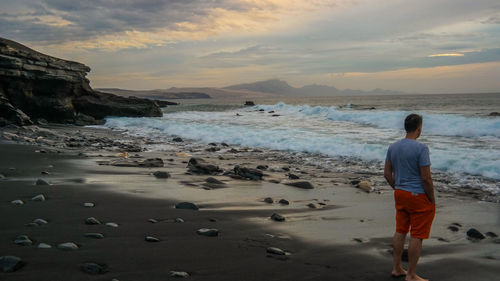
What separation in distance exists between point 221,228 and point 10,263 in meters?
2.33

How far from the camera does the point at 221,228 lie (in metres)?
4.85

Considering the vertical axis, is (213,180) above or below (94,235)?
below

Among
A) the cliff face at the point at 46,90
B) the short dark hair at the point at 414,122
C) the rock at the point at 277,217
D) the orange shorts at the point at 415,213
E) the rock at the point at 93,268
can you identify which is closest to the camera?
the rock at the point at 93,268

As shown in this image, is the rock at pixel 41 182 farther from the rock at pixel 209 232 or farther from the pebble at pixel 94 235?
the rock at pixel 209 232

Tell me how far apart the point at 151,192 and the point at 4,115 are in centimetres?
1542

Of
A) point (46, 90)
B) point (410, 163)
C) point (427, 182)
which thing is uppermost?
point (46, 90)

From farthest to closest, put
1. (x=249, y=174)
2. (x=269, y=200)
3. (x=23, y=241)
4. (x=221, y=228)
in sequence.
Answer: (x=249, y=174)
(x=269, y=200)
(x=221, y=228)
(x=23, y=241)

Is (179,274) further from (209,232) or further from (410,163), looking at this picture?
(410,163)

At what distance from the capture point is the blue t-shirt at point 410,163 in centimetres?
373

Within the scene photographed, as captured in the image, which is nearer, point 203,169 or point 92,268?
point 92,268

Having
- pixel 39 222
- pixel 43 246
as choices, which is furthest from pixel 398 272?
pixel 39 222

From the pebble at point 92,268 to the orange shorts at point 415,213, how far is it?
9.02 ft

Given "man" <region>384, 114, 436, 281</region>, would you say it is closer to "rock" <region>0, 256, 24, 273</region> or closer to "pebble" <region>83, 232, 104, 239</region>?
"pebble" <region>83, 232, 104, 239</region>

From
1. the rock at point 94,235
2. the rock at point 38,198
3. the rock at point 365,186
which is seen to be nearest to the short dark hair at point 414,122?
the rock at point 94,235
